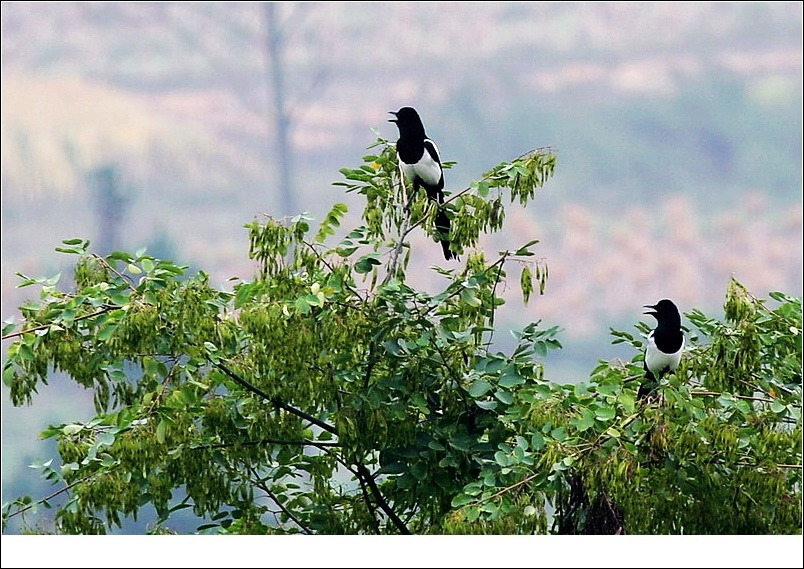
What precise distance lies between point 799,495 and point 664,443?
325 mm

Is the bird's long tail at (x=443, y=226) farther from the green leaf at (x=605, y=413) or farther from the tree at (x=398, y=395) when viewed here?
the green leaf at (x=605, y=413)

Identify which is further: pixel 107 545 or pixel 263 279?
pixel 263 279

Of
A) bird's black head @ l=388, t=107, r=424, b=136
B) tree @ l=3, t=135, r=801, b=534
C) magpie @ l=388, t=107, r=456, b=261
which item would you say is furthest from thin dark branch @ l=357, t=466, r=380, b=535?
bird's black head @ l=388, t=107, r=424, b=136

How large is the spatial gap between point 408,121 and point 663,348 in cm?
88

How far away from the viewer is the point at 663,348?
91.1 inches

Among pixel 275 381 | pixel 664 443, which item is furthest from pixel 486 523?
pixel 275 381

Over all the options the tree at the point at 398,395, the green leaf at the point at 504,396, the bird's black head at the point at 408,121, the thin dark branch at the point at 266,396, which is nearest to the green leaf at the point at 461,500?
the tree at the point at 398,395

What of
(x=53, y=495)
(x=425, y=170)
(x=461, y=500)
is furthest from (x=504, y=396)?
(x=53, y=495)

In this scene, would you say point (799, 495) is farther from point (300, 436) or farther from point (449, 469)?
point (300, 436)

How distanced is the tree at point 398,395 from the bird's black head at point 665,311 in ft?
0.32

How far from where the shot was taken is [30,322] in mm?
2314

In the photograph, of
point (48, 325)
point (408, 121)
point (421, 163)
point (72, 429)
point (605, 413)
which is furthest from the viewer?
point (408, 121)

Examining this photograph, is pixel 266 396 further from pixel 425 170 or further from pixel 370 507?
pixel 425 170

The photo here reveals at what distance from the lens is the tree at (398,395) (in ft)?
7.02
